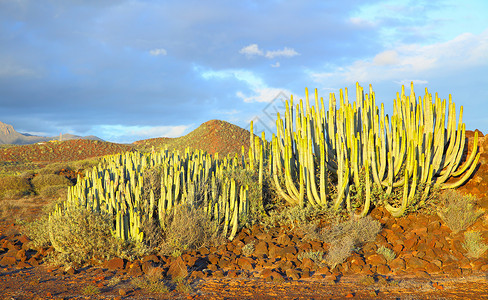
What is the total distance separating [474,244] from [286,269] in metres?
Result: 3.33

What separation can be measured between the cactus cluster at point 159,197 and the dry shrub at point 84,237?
20 cm

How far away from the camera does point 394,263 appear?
6.16 metres

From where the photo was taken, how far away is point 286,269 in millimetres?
6043

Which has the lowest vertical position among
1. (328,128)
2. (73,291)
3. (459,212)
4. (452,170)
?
→ (73,291)

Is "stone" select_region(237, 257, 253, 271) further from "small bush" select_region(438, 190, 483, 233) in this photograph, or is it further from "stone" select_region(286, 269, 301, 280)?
"small bush" select_region(438, 190, 483, 233)

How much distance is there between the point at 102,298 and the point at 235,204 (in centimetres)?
338

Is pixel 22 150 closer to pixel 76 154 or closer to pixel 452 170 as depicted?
pixel 76 154

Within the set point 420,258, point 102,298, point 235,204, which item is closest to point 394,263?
point 420,258

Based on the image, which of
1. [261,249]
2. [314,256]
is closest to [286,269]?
[314,256]

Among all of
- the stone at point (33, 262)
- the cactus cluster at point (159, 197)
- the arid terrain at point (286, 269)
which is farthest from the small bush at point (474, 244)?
the stone at point (33, 262)

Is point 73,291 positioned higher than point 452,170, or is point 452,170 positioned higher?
point 452,170

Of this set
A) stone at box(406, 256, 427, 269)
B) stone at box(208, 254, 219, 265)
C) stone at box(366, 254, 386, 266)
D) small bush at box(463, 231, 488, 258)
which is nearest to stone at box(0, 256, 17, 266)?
stone at box(208, 254, 219, 265)

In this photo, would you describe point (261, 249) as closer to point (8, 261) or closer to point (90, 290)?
point (90, 290)

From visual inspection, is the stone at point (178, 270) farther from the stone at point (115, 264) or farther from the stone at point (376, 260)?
the stone at point (376, 260)
